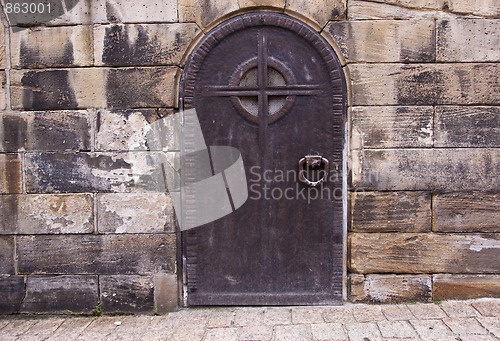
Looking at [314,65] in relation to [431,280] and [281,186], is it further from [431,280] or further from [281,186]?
[431,280]

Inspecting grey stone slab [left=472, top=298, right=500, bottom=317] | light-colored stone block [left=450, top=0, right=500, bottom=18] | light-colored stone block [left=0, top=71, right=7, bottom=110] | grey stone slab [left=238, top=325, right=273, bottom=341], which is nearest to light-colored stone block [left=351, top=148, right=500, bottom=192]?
grey stone slab [left=472, top=298, right=500, bottom=317]

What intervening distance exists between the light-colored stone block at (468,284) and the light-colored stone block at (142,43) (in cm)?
292

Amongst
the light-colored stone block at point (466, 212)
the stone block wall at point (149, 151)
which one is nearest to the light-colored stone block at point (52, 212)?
the stone block wall at point (149, 151)

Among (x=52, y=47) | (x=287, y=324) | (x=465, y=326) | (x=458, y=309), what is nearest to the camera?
(x=465, y=326)

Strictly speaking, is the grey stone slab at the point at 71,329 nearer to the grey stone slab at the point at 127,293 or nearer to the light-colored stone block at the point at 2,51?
the grey stone slab at the point at 127,293

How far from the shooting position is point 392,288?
157 inches

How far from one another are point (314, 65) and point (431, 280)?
6.83 ft

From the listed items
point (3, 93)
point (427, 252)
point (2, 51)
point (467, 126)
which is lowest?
point (427, 252)

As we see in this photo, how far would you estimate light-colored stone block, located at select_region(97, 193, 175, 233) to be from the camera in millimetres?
3998

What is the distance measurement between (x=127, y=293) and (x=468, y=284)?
115 inches

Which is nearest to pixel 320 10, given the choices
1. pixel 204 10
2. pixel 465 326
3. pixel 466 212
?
pixel 204 10

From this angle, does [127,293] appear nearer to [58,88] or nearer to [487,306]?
[58,88]

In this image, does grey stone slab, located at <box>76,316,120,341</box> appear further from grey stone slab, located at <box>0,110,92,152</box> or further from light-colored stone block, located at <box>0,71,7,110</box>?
light-colored stone block, located at <box>0,71,7,110</box>

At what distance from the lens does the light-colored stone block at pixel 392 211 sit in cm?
395
